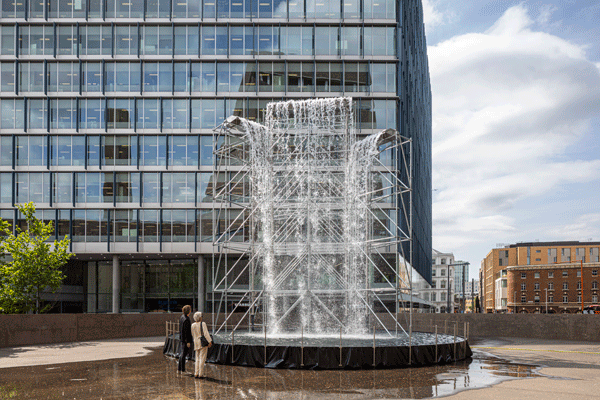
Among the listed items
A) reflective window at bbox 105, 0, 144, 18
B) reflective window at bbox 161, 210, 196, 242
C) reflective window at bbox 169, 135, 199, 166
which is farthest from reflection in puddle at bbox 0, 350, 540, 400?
reflective window at bbox 105, 0, 144, 18

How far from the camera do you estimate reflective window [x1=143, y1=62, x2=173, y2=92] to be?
50.2 meters

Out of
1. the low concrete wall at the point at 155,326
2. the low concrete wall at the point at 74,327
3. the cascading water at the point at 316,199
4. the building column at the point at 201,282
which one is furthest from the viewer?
the building column at the point at 201,282

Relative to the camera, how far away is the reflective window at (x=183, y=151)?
49938mm

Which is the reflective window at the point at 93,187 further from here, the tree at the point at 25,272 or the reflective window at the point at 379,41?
the reflective window at the point at 379,41

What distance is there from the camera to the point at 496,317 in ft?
107

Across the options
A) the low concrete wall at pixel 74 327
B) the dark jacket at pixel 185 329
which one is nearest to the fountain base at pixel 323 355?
the dark jacket at pixel 185 329

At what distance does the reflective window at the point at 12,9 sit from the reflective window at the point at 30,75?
167 inches

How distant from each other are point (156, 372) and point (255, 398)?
486cm

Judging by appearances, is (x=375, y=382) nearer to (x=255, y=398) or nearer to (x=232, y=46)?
(x=255, y=398)

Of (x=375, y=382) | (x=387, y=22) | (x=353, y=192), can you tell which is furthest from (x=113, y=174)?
(x=375, y=382)

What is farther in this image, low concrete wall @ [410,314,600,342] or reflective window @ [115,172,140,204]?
reflective window @ [115,172,140,204]

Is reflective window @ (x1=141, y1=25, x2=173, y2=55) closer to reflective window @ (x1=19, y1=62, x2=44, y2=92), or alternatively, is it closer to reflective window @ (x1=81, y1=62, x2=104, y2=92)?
reflective window @ (x1=81, y1=62, x2=104, y2=92)

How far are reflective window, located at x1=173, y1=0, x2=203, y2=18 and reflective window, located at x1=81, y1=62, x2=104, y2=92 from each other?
8.10 meters

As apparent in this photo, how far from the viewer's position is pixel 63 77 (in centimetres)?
5009
